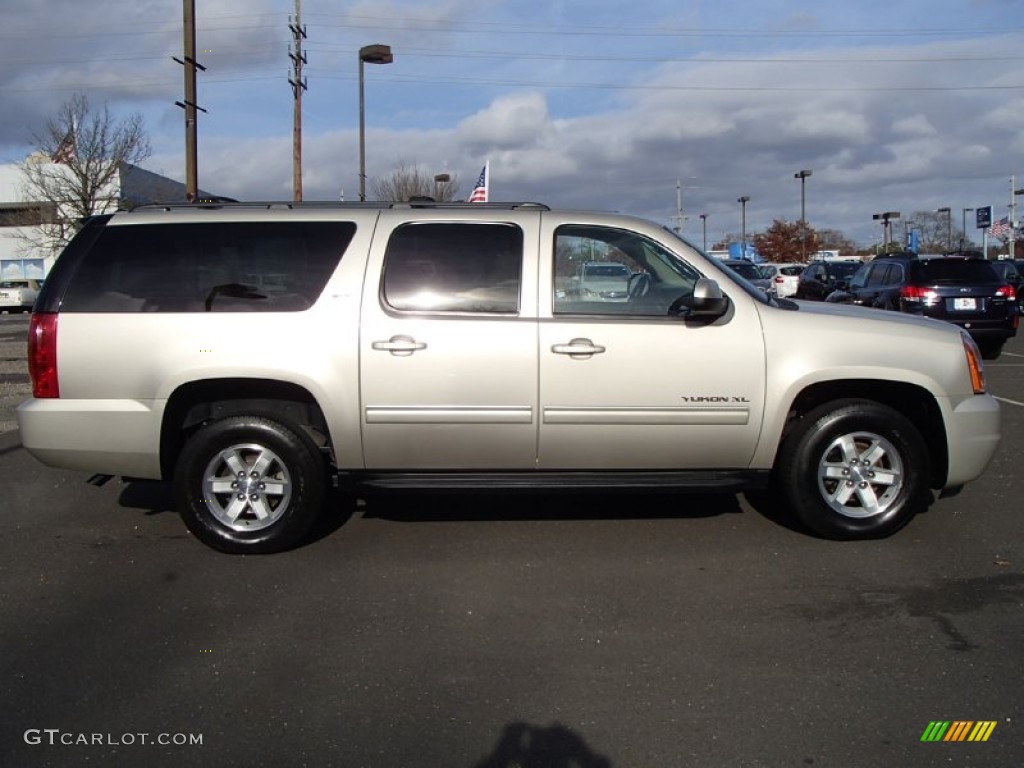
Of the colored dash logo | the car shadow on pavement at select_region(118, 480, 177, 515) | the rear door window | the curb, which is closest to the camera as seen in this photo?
the colored dash logo

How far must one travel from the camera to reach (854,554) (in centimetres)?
511

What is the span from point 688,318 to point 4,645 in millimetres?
3725

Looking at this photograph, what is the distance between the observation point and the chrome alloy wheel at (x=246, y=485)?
16.7 ft

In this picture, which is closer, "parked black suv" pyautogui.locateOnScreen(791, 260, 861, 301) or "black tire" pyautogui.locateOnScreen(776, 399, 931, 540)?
"black tire" pyautogui.locateOnScreen(776, 399, 931, 540)

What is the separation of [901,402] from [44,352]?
16.3 feet

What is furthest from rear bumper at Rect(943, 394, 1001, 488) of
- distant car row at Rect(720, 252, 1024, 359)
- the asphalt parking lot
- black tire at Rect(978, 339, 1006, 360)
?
black tire at Rect(978, 339, 1006, 360)

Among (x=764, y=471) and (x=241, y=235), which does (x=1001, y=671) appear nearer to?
(x=764, y=471)

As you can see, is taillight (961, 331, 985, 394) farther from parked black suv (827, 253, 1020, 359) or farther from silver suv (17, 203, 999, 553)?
parked black suv (827, 253, 1020, 359)

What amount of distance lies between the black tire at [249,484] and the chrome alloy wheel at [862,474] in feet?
9.61

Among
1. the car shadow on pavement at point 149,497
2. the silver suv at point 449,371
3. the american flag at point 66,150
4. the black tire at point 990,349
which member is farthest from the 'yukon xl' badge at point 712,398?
the american flag at point 66,150

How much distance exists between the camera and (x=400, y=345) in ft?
16.1

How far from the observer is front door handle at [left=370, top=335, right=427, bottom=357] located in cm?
491

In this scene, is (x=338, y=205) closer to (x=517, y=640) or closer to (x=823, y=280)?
(x=517, y=640)

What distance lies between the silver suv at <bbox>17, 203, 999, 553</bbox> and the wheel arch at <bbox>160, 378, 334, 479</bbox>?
2 cm
